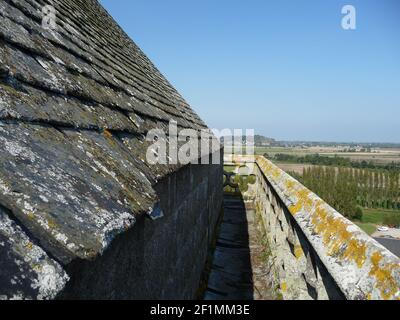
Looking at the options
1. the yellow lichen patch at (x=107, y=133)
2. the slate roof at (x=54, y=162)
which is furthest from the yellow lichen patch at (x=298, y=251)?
the yellow lichen patch at (x=107, y=133)

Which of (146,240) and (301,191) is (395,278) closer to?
(146,240)

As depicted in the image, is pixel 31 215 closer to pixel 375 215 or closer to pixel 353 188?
pixel 353 188

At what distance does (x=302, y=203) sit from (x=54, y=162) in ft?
8.46

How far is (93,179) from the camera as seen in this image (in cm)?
145

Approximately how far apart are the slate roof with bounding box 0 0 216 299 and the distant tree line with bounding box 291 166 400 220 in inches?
2589

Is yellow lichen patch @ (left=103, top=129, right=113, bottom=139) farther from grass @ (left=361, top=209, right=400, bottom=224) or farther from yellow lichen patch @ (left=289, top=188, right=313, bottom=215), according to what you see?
grass @ (left=361, top=209, right=400, bottom=224)

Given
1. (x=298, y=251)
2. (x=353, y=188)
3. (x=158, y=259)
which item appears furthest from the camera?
(x=353, y=188)

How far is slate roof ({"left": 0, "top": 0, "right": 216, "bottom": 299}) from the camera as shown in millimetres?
898

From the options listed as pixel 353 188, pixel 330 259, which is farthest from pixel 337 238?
pixel 353 188

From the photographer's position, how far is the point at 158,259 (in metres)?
2.59

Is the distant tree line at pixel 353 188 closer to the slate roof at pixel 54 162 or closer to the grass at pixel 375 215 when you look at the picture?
the grass at pixel 375 215

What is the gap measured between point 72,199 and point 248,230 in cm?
753

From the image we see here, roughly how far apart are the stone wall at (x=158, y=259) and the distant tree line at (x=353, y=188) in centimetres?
6345

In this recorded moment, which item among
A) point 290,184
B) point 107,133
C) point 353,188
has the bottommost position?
point 353,188
